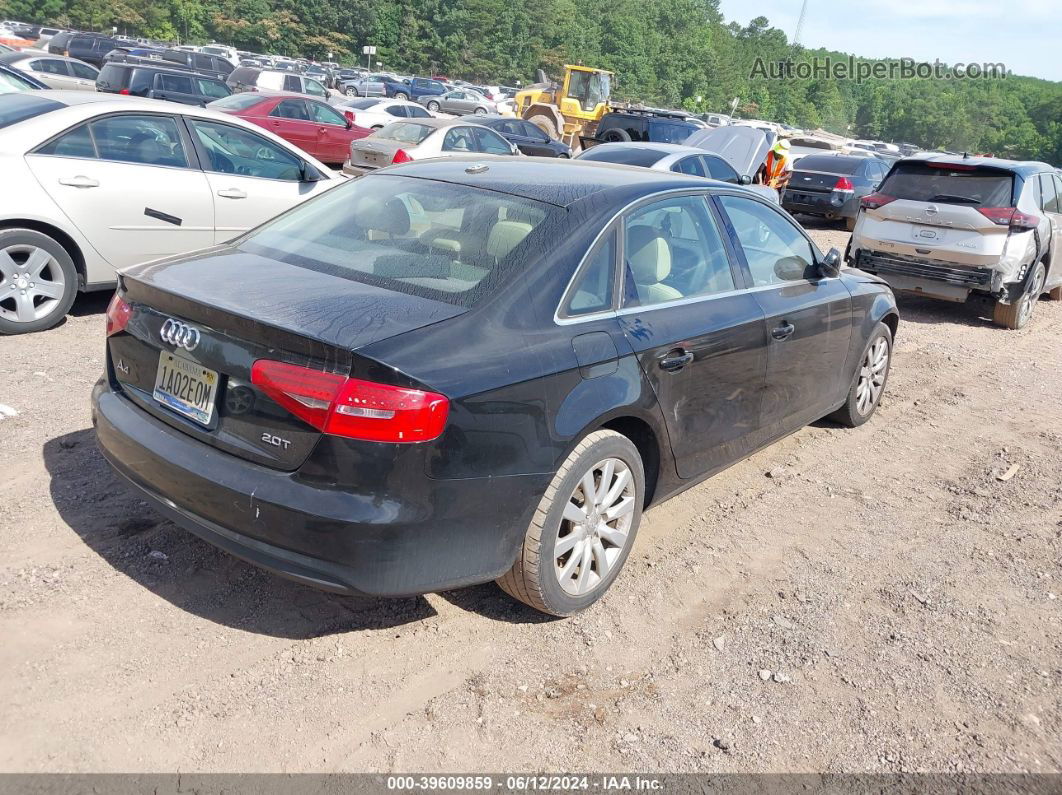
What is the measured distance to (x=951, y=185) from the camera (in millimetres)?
9695

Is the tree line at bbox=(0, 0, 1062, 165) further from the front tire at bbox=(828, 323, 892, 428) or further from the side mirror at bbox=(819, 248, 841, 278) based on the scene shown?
the side mirror at bbox=(819, 248, 841, 278)

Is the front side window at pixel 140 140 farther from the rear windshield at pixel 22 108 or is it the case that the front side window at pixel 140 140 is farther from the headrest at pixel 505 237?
the headrest at pixel 505 237

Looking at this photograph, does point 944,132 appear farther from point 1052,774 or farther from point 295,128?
point 1052,774

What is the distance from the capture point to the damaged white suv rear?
9.38m

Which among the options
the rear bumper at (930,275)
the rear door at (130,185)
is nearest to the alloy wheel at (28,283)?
the rear door at (130,185)

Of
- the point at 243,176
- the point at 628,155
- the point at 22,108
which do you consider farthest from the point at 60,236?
the point at 628,155

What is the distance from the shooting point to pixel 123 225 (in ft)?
21.7

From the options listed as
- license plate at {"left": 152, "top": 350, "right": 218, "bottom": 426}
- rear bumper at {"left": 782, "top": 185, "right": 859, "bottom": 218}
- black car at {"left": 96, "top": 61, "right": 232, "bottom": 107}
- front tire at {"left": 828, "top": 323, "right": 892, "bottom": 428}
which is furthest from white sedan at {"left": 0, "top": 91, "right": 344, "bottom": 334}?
black car at {"left": 96, "top": 61, "right": 232, "bottom": 107}

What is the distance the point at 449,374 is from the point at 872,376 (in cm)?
406

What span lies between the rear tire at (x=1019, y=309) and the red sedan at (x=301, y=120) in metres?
12.8

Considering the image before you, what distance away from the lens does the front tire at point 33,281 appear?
20.1 feet

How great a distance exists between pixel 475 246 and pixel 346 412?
3.23ft

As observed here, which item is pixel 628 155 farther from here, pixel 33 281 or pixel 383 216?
pixel 383 216

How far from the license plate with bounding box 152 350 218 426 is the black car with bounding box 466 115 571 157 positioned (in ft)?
59.8
